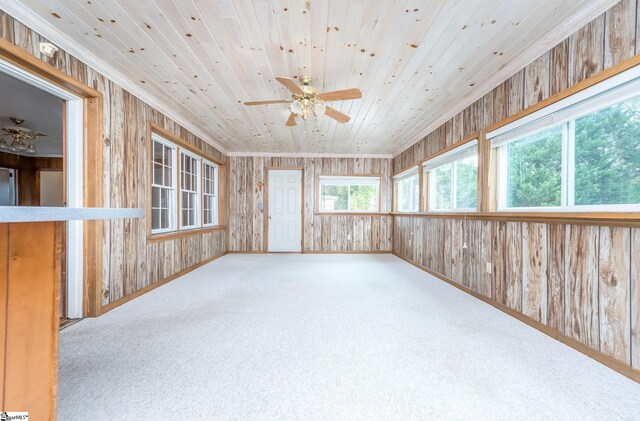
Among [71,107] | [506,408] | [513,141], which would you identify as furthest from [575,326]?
[71,107]

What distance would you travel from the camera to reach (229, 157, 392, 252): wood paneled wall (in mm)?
5891

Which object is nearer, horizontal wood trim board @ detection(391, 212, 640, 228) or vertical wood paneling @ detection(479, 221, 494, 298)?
horizontal wood trim board @ detection(391, 212, 640, 228)

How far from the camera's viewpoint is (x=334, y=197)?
240 inches

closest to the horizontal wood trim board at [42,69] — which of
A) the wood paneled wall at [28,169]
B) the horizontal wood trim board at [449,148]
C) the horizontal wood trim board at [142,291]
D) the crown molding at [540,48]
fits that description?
the horizontal wood trim board at [142,291]

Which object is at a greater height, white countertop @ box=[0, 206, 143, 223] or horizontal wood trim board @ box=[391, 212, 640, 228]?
white countertop @ box=[0, 206, 143, 223]

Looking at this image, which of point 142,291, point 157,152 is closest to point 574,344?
point 142,291

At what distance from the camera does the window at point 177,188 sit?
347 cm

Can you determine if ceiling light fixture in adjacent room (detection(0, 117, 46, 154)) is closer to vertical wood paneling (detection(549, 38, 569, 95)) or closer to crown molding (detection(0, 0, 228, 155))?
crown molding (detection(0, 0, 228, 155))

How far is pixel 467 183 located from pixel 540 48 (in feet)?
5.12

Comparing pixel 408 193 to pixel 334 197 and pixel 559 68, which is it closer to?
pixel 334 197

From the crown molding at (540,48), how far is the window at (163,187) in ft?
13.1

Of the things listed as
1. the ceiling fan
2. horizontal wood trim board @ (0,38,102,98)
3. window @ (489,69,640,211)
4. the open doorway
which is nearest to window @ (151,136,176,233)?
the open doorway

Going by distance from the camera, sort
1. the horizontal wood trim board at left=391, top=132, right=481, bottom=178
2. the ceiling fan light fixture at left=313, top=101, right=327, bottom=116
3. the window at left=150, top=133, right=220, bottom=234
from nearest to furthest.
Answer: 1. the ceiling fan light fixture at left=313, top=101, right=327, bottom=116
2. the horizontal wood trim board at left=391, top=132, right=481, bottom=178
3. the window at left=150, top=133, right=220, bottom=234

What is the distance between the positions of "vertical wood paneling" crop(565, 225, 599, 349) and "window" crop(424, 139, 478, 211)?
1.24m
